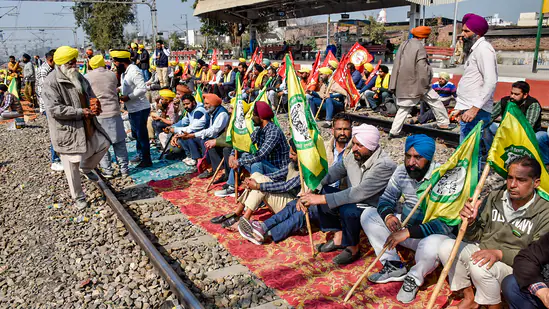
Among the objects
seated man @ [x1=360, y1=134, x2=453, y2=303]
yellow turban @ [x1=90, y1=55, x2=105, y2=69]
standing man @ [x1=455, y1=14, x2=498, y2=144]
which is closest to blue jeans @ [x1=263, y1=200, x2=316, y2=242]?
seated man @ [x1=360, y1=134, x2=453, y2=303]

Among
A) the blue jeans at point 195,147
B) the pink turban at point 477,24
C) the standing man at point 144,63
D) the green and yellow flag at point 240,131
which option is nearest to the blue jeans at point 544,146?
the pink turban at point 477,24

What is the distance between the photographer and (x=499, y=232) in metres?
2.98

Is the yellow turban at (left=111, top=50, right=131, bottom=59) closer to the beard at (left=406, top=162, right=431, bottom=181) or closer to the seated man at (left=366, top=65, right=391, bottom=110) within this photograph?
the beard at (left=406, top=162, right=431, bottom=181)

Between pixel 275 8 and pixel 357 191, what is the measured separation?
27.3m

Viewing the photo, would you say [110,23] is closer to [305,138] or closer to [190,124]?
[190,124]

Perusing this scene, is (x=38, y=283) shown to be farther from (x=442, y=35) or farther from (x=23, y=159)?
(x=442, y=35)

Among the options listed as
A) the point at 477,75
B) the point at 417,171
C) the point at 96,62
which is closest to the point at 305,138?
the point at 417,171

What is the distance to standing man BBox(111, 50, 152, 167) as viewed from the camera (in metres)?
6.71

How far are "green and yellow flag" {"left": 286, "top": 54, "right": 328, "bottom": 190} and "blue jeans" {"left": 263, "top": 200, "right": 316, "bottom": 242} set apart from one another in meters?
0.47

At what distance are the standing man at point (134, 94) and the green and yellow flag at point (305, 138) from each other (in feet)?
11.2

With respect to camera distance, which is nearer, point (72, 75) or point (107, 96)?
point (72, 75)

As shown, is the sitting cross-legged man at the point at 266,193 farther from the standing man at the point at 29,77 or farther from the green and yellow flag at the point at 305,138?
Result: the standing man at the point at 29,77

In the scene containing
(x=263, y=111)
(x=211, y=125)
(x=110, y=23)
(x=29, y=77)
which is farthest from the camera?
(x=110, y=23)

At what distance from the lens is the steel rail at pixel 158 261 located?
3256 millimetres
